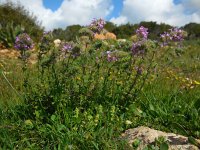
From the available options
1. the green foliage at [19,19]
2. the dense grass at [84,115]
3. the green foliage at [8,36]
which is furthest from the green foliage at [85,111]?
the green foliage at [19,19]

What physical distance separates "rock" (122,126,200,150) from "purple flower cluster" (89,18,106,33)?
44.4 inches

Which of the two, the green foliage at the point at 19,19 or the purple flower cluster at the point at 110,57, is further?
the green foliage at the point at 19,19

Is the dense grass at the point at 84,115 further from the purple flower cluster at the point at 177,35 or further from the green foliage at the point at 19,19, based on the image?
the green foliage at the point at 19,19

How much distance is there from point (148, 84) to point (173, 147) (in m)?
2.16

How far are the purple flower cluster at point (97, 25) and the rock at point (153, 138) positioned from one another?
44.4 inches

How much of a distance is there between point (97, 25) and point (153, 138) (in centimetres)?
135

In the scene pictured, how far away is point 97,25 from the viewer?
4.35m

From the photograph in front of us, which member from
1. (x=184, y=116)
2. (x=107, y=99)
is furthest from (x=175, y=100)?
(x=107, y=99)

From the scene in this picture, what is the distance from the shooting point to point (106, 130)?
3.90 metres

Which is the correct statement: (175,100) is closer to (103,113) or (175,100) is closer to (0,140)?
(103,113)

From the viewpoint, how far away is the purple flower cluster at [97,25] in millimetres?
4316

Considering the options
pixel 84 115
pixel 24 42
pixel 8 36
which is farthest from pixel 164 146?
pixel 8 36

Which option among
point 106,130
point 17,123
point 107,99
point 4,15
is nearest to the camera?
point 106,130

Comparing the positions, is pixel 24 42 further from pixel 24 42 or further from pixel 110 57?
pixel 110 57
